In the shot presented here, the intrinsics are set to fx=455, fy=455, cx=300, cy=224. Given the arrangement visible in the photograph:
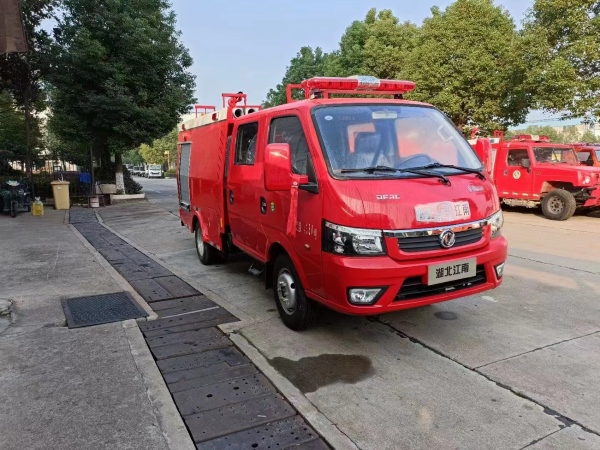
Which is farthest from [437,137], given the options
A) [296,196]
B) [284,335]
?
[284,335]

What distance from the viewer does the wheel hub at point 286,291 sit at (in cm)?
428

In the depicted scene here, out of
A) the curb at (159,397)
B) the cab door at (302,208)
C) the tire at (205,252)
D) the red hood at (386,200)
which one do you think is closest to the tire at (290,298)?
the cab door at (302,208)

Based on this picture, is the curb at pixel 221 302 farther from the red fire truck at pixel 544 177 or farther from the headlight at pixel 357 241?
the red fire truck at pixel 544 177

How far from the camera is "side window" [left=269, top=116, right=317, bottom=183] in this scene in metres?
3.97

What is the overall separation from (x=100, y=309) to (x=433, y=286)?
365cm

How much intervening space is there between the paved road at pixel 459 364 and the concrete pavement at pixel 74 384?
1.02 meters

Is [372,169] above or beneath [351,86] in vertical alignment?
beneath

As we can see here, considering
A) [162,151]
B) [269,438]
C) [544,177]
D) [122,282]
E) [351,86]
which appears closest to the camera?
[269,438]

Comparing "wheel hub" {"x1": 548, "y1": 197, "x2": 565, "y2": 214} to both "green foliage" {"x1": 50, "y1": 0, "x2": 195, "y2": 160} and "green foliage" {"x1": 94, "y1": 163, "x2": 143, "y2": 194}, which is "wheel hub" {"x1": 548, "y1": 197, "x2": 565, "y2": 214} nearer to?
"green foliage" {"x1": 50, "y1": 0, "x2": 195, "y2": 160}

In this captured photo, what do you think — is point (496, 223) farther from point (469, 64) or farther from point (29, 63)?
point (29, 63)

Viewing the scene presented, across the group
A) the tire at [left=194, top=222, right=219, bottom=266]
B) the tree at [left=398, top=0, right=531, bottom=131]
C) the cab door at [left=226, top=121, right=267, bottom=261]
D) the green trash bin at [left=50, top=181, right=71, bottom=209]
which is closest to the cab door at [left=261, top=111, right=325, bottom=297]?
the cab door at [left=226, top=121, right=267, bottom=261]

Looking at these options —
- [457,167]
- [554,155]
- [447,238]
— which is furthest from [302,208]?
[554,155]

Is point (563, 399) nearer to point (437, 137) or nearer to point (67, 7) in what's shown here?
point (437, 137)

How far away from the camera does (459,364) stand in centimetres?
367
